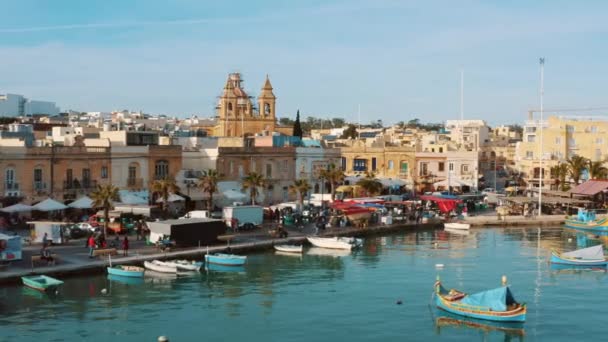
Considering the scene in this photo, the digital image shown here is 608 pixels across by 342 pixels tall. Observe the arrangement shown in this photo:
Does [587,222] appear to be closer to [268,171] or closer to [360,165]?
[360,165]

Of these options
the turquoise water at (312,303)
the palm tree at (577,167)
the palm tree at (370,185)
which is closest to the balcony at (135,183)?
the turquoise water at (312,303)

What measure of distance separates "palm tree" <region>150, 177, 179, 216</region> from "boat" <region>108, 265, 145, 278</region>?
1512 centimetres

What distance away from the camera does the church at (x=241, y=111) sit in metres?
83.9

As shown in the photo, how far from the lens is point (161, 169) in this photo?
5747cm

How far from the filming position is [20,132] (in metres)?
60.3

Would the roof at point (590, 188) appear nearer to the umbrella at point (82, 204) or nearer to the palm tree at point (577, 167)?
the palm tree at point (577, 167)

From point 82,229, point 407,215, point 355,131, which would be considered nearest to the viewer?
point 82,229

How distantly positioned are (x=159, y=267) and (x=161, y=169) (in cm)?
1953

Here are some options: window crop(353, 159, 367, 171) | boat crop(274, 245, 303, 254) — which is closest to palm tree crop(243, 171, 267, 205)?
boat crop(274, 245, 303, 254)

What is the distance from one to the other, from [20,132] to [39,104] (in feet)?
377

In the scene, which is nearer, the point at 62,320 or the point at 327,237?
the point at 62,320

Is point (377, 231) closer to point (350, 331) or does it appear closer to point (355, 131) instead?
point (350, 331)

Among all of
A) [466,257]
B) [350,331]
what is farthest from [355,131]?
[350,331]

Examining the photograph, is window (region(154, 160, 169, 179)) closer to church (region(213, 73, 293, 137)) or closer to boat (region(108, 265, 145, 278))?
boat (region(108, 265, 145, 278))
